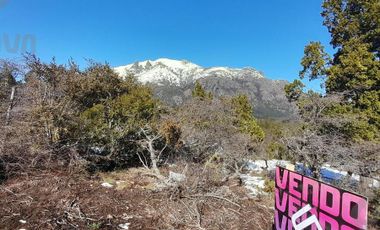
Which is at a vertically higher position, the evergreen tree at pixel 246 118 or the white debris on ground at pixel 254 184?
the evergreen tree at pixel 246 118

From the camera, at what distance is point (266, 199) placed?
24.4 feet

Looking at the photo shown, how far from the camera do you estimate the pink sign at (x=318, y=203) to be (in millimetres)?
2346

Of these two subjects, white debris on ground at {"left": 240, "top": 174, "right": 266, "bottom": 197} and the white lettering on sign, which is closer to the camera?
the white lettering on sign

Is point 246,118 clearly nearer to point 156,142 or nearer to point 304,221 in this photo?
point 156,142

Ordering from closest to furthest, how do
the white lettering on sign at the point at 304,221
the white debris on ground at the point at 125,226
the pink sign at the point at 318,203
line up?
the pink sign at the point at 318,203 → the white lettering on sign at the point at 304,221 → the white debris on ground at the point at 125,226

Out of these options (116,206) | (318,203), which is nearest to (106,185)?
(116,206)

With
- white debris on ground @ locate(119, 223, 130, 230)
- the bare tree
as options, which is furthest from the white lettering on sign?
the bare tree

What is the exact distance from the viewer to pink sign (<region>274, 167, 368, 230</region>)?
235 centimetres

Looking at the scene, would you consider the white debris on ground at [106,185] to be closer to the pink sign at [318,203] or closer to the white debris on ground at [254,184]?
the white debris on ground at [254,184]

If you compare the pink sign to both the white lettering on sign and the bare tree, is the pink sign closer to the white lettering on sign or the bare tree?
the white lettering on sign

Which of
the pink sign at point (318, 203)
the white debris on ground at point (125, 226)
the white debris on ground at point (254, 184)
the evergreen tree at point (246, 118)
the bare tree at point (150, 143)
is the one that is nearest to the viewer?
the pink sign at point (318, 203)

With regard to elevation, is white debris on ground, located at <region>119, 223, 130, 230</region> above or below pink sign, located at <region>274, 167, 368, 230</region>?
below

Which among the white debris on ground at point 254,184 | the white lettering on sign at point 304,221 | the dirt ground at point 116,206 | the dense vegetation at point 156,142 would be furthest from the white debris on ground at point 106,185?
the white lettering on sign at point 304,221

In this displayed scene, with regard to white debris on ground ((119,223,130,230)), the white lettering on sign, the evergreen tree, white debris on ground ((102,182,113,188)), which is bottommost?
white debris on ground ((119,223,130,230))
